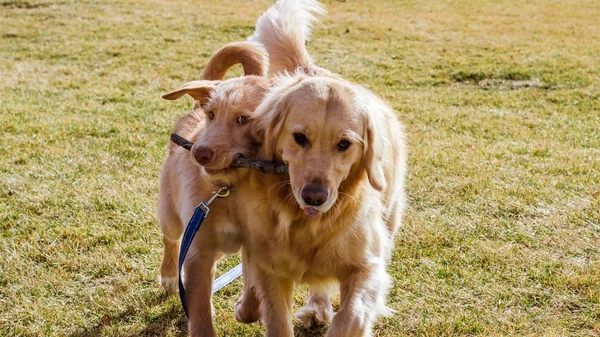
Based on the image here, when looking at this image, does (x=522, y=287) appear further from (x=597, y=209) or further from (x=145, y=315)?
(x=145, y=315)

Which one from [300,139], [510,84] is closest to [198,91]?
[300,139]

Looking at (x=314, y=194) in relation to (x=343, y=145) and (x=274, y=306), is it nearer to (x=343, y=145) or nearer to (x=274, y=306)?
(x=343, y=145)

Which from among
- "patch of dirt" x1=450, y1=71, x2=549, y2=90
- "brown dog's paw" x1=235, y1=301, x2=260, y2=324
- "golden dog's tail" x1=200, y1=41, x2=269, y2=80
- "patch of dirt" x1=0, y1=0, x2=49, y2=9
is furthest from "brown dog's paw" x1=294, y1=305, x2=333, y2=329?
"patch of dirt" x1=0, y1=0, x2=49, y2=9

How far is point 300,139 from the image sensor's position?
112 inches

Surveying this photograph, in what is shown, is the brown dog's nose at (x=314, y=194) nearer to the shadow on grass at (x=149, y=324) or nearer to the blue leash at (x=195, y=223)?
the blue leash at (x=195, y=223)

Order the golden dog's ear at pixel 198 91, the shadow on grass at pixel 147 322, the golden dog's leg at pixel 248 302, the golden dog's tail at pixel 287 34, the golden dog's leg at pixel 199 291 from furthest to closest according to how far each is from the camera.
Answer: the golden dog's tail at pixel 287 34 → the shadow on grass at pixel 147 322 → the golden dog's ear at pixel 198 91 → the golden dog's leg at pixel 248 302 → the golden dog's leg at pixel 199 291

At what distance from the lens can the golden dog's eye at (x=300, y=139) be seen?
282cm

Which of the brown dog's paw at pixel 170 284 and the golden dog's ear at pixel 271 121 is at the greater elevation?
the golden dog's ear at pixel 271 121

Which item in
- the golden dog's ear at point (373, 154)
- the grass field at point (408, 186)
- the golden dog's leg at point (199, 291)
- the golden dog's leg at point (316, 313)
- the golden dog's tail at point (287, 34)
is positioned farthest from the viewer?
the golden dog's tail at point (287, 34)

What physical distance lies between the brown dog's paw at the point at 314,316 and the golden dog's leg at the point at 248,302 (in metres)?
0.31

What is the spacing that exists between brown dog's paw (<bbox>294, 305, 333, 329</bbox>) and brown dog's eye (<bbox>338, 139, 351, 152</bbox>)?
136 cm

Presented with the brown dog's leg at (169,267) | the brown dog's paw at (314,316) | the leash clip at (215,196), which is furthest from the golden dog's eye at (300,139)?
the brown dog's leg at (169,267)

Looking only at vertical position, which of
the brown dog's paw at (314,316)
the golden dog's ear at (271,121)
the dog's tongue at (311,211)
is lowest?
the brown dog's paw at (314,316)

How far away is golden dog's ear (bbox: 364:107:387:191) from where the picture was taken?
9.59 ft
